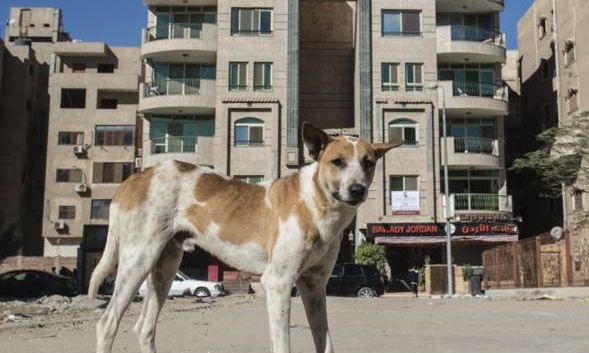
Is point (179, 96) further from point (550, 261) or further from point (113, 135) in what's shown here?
point (550, 261)

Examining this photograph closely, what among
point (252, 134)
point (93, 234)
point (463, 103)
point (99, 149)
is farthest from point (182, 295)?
point (99, 149)

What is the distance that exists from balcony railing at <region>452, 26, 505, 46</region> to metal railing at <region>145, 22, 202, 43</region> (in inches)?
671

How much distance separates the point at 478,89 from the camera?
149 feet

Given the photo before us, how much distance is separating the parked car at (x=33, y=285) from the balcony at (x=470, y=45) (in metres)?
27.5

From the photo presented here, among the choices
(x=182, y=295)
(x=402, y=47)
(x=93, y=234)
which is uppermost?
(x=402, y=47)

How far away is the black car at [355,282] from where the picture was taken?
3231 centimetres

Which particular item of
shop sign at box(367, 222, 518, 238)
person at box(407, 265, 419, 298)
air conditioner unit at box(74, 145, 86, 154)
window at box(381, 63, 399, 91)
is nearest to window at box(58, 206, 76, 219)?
air conditioner unit at box(74, 145, 86, 154)

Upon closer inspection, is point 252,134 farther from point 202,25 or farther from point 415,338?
point 415,338

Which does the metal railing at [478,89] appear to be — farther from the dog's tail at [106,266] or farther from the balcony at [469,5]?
the dog's tail at [106,266]

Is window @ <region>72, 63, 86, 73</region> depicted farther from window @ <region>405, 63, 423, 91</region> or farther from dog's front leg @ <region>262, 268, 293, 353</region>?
dog's front leg @ <region>262, 268, 293, 353</region>

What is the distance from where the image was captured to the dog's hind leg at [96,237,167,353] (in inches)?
244

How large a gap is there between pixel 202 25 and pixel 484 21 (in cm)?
1930

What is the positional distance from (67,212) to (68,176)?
294cm

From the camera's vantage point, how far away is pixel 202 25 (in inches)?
1767
